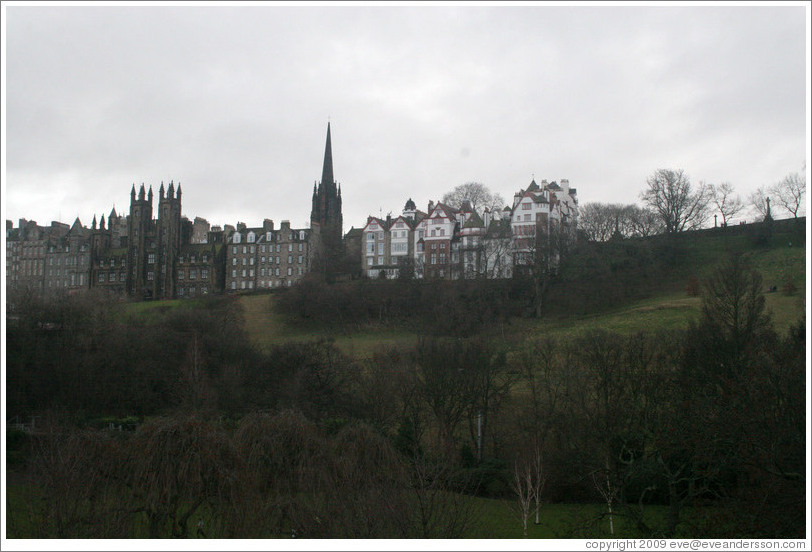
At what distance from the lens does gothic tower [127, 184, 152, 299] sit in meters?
88.3

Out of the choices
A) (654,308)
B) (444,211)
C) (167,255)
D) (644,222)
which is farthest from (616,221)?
(167,255)

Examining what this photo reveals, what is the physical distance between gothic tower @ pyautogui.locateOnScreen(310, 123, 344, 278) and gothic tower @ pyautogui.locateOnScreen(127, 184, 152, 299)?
64.1ft

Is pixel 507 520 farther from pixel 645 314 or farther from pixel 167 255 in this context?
pixel 167 255

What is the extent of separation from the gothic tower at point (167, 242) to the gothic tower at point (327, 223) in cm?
1588

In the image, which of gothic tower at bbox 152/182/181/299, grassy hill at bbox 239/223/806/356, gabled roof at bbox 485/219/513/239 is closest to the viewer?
grassy hill at bbox 239/223/806/356

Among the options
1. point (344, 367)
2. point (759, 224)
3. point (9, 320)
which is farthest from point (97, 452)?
point (759, 224)

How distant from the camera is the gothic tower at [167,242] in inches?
3462

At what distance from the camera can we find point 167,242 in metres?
88.5

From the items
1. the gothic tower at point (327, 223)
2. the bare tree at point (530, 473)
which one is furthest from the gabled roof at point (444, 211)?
the bare tree at point (530, 473)

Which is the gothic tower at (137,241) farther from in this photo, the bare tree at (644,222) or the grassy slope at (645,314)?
the bare tree at (644,222)

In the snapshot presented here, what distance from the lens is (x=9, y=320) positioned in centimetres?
4550

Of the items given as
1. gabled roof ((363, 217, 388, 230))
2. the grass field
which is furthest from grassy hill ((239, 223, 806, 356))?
the grass field

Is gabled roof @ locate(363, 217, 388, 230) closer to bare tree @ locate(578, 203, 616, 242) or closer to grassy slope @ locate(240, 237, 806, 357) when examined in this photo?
grassy slope @ locate(240, 237, 806, 357)

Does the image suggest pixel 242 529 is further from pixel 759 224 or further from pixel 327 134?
pixel 327 134
